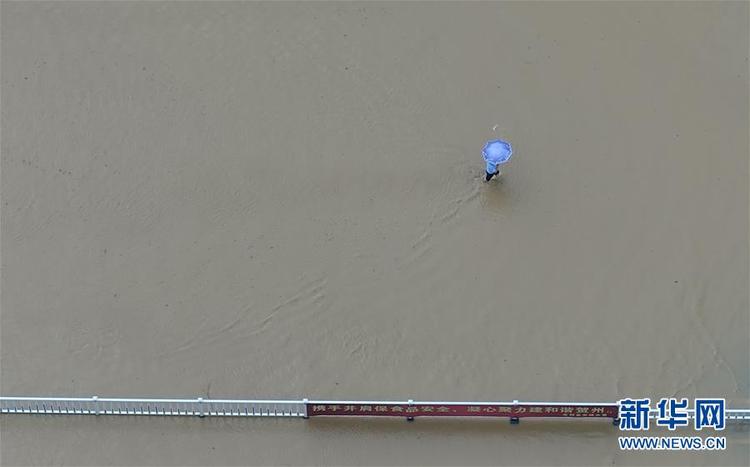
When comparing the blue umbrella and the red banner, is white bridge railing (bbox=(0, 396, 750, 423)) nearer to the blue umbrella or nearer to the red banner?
the red banner

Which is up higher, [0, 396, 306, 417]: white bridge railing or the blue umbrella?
the blue umbrella

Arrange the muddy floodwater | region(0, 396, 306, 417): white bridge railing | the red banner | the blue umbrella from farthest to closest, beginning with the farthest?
the blue umbrella → the muddy floodwater → region(0, 396, 306, 417): white bridge railing → the red banner

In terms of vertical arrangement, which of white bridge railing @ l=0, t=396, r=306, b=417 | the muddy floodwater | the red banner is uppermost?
the muddy floodwater

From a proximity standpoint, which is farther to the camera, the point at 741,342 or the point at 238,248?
the point at 238,248

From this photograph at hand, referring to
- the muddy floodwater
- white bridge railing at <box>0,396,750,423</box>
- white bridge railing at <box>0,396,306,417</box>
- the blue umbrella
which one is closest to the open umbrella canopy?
the blue umbrella

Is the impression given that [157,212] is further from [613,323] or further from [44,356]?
[613,323]

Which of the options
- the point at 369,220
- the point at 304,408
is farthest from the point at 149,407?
the point at 369,220

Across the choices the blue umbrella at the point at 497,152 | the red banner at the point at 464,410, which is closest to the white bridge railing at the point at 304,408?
the red banner at the point at 464,410

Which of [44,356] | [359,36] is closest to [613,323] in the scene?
[359,36]
